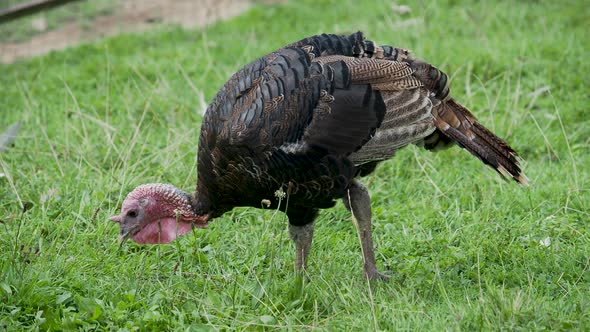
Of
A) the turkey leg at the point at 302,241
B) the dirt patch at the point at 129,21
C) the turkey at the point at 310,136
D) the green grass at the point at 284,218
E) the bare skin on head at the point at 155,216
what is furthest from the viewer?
the dirt patch at the point at 129,21

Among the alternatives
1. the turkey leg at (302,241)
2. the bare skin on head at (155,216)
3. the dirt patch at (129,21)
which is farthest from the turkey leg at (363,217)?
the dirt patch at (129,21)

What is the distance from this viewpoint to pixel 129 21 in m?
9.38

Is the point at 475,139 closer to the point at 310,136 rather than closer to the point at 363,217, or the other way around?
the point at 363,217

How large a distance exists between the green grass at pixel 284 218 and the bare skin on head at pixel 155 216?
0.12m

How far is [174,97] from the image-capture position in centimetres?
677

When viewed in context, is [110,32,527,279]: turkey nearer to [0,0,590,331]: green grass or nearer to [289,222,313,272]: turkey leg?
[289,222,313,272]: turkey leg

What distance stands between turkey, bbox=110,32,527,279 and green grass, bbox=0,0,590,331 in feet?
0.87

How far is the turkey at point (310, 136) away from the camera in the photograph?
13.9 feet

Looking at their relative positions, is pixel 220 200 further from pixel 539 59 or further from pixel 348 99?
pixel 539 59

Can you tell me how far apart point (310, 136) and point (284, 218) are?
1.08 m

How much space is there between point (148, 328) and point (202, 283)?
54 cm

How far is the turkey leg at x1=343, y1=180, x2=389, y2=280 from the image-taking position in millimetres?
4555

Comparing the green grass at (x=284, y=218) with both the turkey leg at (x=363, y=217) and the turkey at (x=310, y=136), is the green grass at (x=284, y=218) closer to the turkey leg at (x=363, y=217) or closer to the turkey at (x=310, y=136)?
the turkey leg at (x=363, y=217)

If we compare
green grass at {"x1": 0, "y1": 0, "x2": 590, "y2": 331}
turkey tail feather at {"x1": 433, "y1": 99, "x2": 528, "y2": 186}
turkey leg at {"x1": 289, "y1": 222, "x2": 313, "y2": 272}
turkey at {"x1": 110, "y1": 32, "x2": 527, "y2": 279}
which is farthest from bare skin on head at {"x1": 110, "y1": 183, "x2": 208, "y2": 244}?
turkey tail feather at {"x1": 433, "y1": 99, "x2": 528, "y2": 186}
